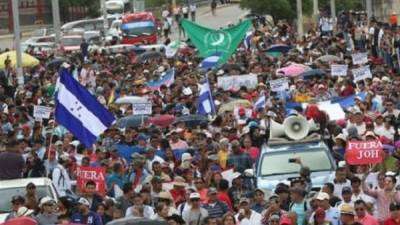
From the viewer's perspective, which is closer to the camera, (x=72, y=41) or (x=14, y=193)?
(x=14, y=193)

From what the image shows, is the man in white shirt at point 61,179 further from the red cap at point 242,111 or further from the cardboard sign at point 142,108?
the red cap at point 242,111

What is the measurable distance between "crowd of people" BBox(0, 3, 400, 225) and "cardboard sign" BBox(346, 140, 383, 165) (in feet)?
0.35

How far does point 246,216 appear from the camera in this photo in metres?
17.1

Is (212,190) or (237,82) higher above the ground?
(212,190)

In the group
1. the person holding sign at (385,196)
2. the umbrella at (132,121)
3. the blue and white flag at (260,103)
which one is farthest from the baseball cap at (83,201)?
the blue and white flag at (260,103)

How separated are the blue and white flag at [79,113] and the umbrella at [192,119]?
4.55m

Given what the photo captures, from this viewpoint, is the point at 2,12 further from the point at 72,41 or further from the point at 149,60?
the point at 149,60

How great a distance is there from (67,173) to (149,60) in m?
22.9

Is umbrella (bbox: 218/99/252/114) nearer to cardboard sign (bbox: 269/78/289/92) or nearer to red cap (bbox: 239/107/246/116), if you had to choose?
red cap (bbox: 239/107/246/116)

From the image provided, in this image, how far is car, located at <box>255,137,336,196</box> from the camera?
68.0 feet

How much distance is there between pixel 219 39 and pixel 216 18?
44145mm

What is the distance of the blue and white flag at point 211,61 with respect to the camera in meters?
37.7

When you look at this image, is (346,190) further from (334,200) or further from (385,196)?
(385,196)

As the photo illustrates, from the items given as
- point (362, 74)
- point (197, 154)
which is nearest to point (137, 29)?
point (362, 74)
